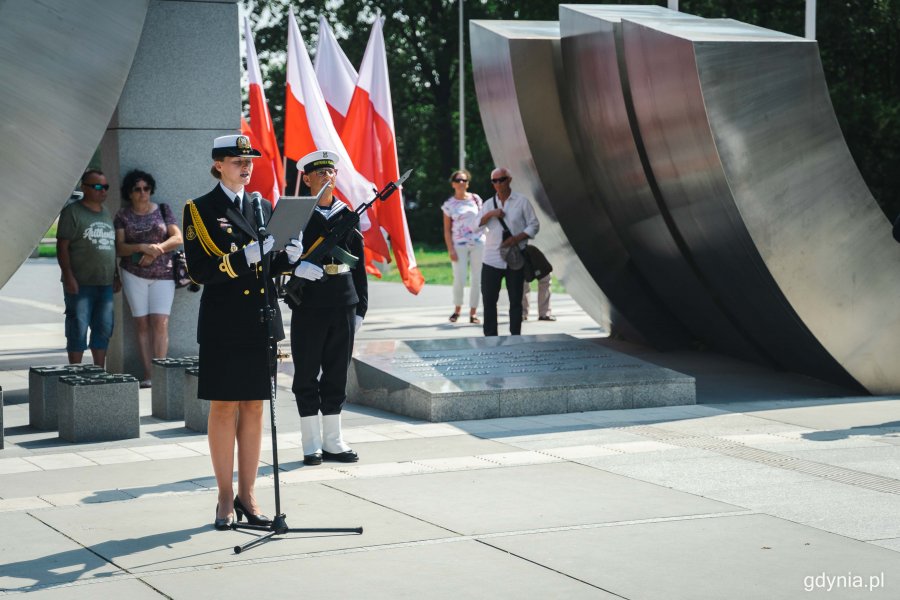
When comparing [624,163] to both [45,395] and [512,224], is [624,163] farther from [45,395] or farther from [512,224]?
[45,395]

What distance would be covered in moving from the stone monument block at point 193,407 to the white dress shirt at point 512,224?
430cm

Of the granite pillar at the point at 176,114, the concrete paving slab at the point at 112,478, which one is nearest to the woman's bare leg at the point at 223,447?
the concrete paving slab at the point at 112,478

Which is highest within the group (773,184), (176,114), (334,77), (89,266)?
(334,77)

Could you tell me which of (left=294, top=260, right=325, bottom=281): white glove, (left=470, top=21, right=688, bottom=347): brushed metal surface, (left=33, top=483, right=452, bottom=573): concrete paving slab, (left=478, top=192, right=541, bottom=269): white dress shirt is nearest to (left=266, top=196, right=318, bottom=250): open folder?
(left=294, top=260, right=325, bottom=281): white glove

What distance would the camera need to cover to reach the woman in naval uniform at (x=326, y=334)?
787cm

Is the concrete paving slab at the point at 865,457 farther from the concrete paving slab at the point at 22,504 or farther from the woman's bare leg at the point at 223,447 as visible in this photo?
the concrete paving slab at the point at 22,504

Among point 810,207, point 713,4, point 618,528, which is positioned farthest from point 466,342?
point 713,4

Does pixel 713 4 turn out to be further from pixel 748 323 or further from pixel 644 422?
pixel 644 422

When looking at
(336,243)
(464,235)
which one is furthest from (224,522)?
(464,235)

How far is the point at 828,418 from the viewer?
9.47 metres

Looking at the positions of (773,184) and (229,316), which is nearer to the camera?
(229,316)

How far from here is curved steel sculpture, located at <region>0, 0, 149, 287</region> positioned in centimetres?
898

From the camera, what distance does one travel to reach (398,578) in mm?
5344

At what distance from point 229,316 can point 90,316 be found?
16.0 feet
